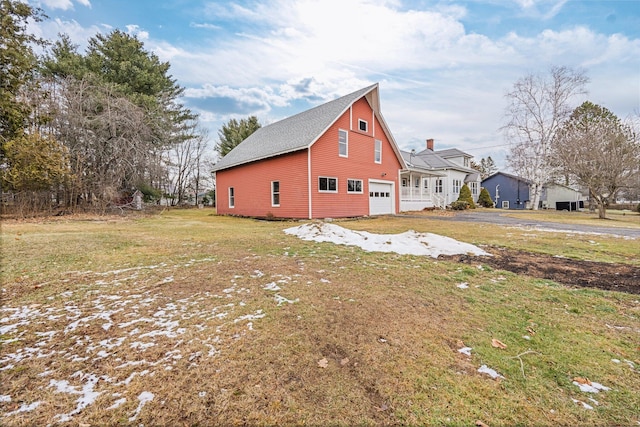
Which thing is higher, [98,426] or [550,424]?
[98,426]

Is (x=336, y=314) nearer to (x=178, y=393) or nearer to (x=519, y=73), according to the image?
(x=178, y=393)

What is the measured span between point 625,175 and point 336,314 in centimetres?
2261

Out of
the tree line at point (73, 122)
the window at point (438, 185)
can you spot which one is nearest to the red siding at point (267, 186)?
the tree line at point (73, 122)

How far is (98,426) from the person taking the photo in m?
1.53

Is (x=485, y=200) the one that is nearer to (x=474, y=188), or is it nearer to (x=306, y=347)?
(x=474, y=188)

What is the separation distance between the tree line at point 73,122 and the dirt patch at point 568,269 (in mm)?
16014

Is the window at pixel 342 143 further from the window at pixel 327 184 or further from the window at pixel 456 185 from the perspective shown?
the window at pixel 456 185

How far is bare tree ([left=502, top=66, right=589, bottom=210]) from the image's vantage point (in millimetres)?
24078

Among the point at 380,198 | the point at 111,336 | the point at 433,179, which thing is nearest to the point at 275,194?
the point at 380,198

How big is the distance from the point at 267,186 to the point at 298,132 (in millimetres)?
3413

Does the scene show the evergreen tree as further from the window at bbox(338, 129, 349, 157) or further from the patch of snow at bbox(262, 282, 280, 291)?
the patch of snow at bbox(262, 282, 280, 291)

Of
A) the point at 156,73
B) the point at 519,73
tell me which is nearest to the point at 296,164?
the point at 156,73

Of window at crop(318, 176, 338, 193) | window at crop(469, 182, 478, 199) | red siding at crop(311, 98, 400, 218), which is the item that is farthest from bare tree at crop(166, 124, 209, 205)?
window at crop(469, 182, 478, 199)

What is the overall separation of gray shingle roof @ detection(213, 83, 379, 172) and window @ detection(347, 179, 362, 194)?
3.40 m
